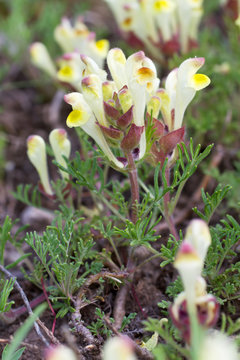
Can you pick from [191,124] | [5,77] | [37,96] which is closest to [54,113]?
[37,96]

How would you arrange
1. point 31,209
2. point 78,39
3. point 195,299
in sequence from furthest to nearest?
point 78,39 → point 31,209 → point 195,299

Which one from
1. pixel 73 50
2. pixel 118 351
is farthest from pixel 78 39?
pixel 118 351

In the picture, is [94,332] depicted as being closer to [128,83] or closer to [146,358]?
[146,358]

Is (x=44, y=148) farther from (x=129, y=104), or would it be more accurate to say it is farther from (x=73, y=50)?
(x=73, y=50)

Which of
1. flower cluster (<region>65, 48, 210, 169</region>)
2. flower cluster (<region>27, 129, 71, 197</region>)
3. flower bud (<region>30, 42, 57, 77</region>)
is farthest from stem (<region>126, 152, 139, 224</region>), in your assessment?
flower bud (<region>30, 42, 57, 77</region>)

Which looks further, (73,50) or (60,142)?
(73,50)

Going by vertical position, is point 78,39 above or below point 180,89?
above
